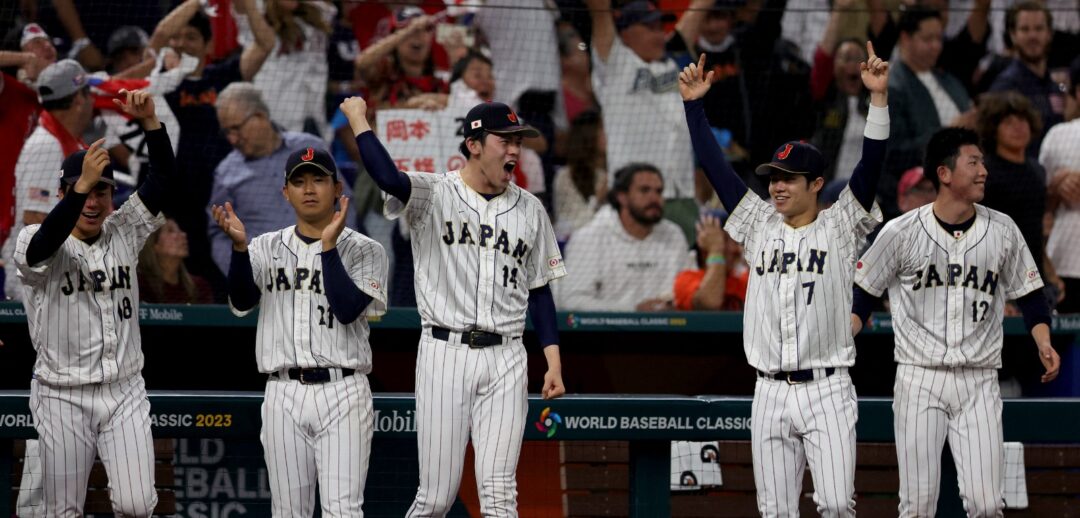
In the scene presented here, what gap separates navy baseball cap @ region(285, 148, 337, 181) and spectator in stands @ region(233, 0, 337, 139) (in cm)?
280

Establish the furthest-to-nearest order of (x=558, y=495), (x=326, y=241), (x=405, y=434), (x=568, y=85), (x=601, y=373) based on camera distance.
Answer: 1. (x=568, y=85)
2. (x=601, y=373)
3. (x=558, y=495)
4. (x=405, y=434)
5. (x=326, y=241)

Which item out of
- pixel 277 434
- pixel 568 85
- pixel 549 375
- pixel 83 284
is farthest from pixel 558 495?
pixel 568 85

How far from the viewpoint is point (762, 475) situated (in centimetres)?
445

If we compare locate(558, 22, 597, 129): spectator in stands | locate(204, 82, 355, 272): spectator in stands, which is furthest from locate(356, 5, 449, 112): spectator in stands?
locate(558, 22, 597, 129): spectator in stands

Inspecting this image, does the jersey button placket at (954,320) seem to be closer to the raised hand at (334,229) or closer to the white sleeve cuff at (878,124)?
the white sleeve cuff at (878,124)

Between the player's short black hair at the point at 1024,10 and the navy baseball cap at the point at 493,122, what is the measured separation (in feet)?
15.1

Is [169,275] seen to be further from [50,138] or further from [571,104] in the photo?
[571,104]

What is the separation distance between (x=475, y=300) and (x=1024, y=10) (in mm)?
4976

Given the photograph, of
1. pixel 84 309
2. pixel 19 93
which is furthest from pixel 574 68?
pixel 84 309

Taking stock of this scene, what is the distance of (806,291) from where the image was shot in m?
4.48

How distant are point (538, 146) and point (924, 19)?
95.8 inches

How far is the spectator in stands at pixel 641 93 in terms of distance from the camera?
7469 mm

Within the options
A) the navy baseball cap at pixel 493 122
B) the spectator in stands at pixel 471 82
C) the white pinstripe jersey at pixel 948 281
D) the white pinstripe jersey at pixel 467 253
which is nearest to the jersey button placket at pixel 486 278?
the white pinstripe jersey at pixel 467 253

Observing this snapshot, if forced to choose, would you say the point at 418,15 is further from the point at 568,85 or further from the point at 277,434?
the point at 277,434
